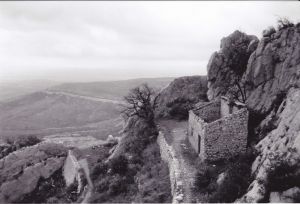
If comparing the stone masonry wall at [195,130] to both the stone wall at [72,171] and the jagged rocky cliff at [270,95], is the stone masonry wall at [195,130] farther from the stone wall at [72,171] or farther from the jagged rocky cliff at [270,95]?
the stone wall at [72,171]

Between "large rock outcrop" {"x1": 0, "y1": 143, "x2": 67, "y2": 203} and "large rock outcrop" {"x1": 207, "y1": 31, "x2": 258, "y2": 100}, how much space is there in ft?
68.9

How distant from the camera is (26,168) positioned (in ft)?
144

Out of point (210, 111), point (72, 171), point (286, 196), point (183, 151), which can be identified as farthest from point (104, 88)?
point (286, 196)

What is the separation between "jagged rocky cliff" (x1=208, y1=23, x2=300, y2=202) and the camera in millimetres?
18375

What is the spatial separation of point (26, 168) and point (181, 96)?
68.3 ft

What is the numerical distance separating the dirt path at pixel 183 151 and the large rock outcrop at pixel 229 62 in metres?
5.51

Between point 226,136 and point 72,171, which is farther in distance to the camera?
point 72,171

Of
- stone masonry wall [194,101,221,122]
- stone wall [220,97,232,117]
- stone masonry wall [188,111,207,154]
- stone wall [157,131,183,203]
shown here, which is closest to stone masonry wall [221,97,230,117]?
stone wall [220,97,232,117]

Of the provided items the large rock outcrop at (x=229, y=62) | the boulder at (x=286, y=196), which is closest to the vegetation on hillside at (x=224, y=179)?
the boulder at (x=286, y=196)

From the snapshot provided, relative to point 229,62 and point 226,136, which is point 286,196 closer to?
point 226,136

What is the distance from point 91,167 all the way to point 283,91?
22.0 metres

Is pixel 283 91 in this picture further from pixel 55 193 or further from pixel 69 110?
pixel 69 110

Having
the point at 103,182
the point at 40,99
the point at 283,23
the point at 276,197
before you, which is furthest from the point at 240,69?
the point at 40,99

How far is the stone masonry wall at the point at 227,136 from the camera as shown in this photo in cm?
2616
